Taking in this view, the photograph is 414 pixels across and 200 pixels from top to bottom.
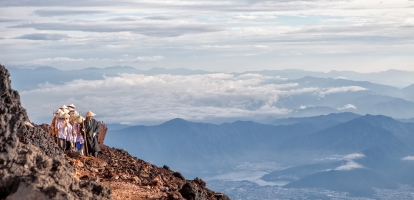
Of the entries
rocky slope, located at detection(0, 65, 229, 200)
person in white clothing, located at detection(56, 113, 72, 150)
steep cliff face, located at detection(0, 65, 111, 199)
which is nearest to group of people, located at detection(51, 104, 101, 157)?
person in white clothing, located at detection(56, 113, 72, 150)

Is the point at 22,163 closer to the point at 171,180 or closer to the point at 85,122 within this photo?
the point at 171,180

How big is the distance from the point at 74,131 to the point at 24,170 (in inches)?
532

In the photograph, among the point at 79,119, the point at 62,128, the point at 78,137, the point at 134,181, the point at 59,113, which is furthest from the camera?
the point at 78,137

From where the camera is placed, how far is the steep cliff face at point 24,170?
10219 millimetres

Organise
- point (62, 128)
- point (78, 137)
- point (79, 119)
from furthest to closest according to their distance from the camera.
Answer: point (78, 137)
point (79, 119)
point (62, 128)

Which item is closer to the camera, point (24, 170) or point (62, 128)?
→ point (24, 170)

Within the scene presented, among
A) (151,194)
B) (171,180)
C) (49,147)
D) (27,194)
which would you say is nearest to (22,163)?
(27,194)

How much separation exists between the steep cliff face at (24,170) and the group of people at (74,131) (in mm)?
11450

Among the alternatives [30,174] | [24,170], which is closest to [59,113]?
[24,170]

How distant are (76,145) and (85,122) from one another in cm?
104

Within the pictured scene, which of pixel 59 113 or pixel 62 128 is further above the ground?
pixel 59 113

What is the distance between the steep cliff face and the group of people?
37.6 feet

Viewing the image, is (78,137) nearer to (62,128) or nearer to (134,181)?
(62,128)

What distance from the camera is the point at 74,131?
79.7 feet
